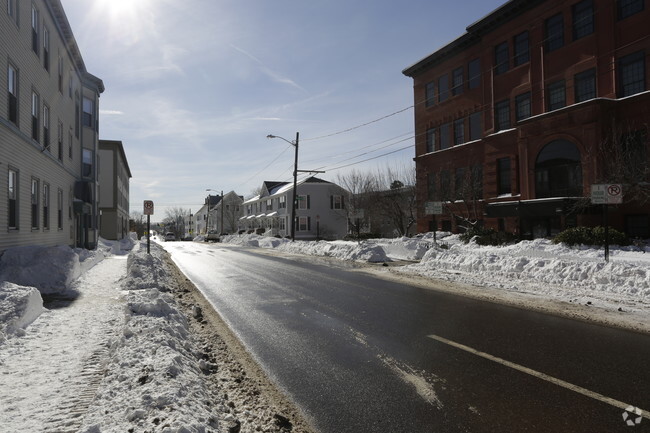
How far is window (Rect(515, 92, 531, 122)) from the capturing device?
27.1 metres

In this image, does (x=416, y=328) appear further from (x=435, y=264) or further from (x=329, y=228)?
(x=329, y=228)

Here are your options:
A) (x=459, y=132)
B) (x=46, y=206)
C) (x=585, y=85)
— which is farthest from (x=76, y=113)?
(x=585, y=85)

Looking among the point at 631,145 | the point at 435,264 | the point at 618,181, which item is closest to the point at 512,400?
the point at 435,264

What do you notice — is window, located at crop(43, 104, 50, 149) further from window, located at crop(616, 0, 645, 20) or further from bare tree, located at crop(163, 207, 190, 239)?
bare tree, located at crop(163, 207, 190, 239)

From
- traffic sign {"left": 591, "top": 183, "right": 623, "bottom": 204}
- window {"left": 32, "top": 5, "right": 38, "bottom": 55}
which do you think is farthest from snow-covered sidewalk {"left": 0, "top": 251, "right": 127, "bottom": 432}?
traffic sign {"left": 591, "top": 183, "right": 623, "bottom": 204}

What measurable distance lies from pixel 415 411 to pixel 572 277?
9.70 metres

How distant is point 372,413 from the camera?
4.08 metres

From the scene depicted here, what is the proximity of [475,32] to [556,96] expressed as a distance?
873 centimetres

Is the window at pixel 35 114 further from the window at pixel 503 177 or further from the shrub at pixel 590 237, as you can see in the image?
the window at pixel 503 177

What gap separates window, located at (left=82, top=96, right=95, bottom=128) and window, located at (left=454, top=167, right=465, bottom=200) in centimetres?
2606

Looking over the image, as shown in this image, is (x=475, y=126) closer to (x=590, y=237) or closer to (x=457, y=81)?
(x=457, y=81)

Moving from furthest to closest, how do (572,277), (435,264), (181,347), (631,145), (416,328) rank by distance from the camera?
(631,145) → (435,264) → (572,277) → (416,328) → (181,347)

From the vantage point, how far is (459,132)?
33250 millimetres

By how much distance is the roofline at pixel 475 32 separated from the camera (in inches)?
1067
